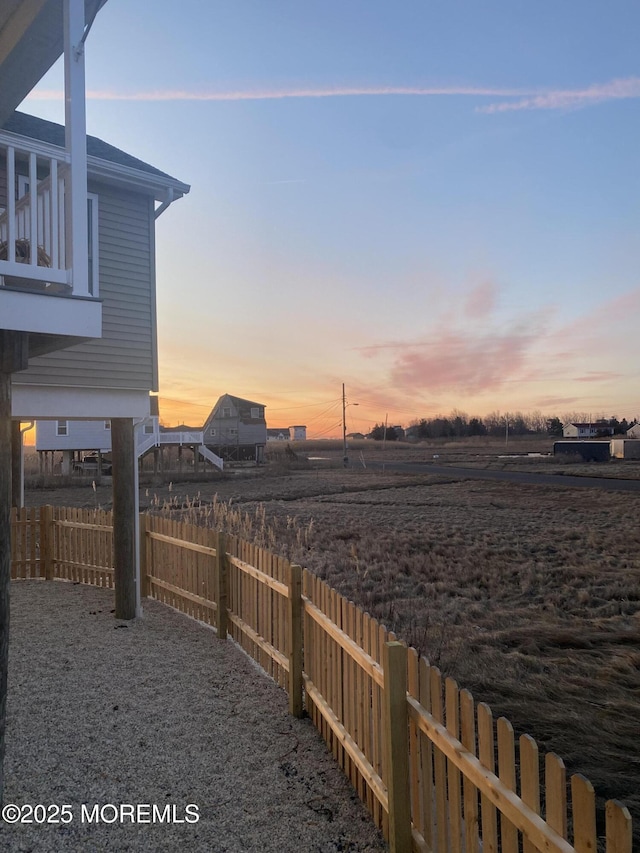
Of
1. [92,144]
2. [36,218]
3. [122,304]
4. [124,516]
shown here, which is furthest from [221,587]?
[92,144]

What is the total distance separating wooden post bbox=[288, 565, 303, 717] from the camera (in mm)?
4809

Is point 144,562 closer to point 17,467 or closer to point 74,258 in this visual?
point 17,467

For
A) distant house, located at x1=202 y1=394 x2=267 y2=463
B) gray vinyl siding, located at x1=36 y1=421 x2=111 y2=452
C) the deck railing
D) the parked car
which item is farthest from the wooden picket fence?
distant house, located at x1=202 y1=394 x2=267 y2=463

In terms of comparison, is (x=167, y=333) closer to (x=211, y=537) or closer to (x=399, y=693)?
(x=211, y=537)

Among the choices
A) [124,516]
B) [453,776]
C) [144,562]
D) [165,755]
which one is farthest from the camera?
Result: [144,562]

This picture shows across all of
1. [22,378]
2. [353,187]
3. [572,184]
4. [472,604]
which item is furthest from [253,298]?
[472,604]

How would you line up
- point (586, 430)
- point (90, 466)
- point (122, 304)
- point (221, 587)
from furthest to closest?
point (586, 430) < point (90, 466) < point (122, 304) < point (221, 587)

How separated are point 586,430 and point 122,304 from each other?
94.8 m

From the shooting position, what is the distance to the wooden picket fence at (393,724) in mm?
2029

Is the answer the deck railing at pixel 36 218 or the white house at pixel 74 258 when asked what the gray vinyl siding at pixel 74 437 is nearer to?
the white house at pixel 74 258

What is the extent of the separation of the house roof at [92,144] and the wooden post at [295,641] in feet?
19.9

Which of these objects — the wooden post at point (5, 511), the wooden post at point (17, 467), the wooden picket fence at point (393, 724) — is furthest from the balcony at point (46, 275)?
the wooden post at point (17, 467)

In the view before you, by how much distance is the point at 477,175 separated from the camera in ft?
40.3

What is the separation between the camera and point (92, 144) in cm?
814
